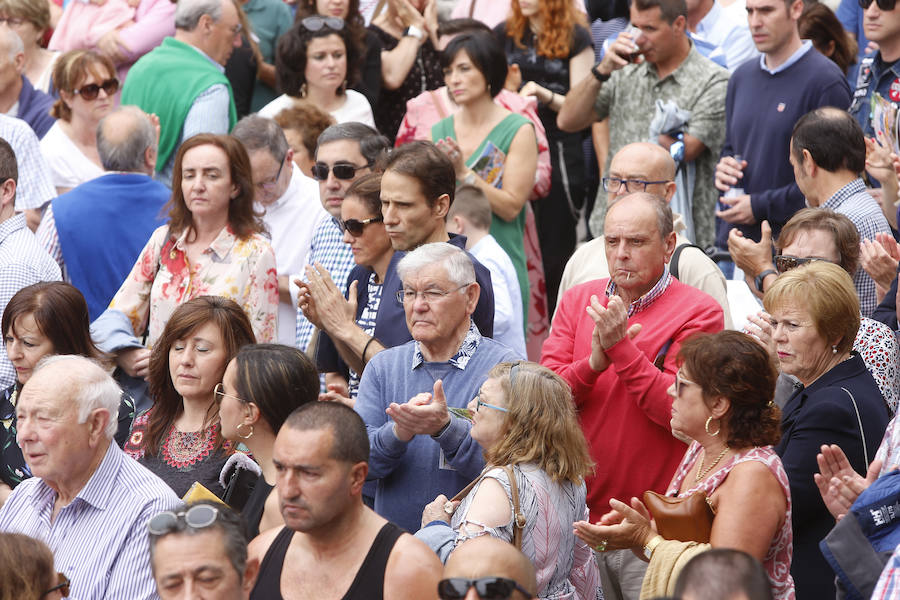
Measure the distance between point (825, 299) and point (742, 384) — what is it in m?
0.79

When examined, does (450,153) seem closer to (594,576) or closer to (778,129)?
(778,129)

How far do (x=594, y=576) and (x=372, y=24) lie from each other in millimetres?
5577

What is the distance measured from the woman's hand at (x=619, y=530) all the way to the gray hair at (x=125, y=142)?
12.1 feet

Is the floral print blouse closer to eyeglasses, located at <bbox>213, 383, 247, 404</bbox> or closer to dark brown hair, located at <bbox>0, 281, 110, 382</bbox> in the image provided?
dark brown hair, located at <bbox>0, 281, 110, 382</bbox>

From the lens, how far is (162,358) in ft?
17.7

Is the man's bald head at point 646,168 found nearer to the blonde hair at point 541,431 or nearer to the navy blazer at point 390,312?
the navy blazer at point 390,312

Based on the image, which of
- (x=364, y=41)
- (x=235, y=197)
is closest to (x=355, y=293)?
(x=235, y=197)

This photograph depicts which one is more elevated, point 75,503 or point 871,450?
point 871,450

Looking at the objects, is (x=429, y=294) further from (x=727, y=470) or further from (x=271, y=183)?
(x=271, y=183)

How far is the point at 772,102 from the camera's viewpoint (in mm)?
7410

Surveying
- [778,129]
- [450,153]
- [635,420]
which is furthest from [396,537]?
[778,129]

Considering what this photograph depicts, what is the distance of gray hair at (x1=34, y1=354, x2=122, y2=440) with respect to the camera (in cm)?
477

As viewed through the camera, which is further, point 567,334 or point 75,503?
point 567,334

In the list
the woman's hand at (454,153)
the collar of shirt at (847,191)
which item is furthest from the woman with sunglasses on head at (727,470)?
the woman's hand at (454,153)
